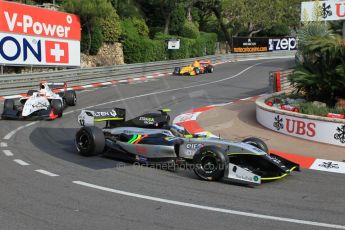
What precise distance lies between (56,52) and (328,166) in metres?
21.3

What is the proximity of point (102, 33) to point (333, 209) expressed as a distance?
31411mm

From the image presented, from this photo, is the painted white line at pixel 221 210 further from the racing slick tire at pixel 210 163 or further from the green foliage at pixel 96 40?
the green foliage at pixel 96 40

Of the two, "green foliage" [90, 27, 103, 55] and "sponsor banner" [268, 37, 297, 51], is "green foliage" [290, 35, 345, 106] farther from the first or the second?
"sponsor banner" [268, 37, 297, 51]

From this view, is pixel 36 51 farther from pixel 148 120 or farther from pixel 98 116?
pixel 148 120

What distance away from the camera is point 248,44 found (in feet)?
183

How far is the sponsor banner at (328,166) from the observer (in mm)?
10039

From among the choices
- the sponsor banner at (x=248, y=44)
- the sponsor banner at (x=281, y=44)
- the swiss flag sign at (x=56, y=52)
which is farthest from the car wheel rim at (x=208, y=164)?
the sponsor banner at (x=281, y=44)

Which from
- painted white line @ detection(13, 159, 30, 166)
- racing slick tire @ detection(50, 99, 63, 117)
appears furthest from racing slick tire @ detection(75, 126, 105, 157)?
racing slick tire @ detection(50, 99, 63, 117)

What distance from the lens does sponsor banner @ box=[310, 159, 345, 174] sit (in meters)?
10.0

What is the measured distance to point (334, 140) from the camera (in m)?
12.3

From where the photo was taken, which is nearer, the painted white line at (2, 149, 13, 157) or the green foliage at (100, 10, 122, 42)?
the painted white line at (2, 149, 13, 157)

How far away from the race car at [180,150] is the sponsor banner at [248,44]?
4573cm

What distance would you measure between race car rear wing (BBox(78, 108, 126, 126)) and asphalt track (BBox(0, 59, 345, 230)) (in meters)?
0.72

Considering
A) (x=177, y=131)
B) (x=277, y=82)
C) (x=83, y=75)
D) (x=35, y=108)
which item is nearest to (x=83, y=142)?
(x=177, y=131)
